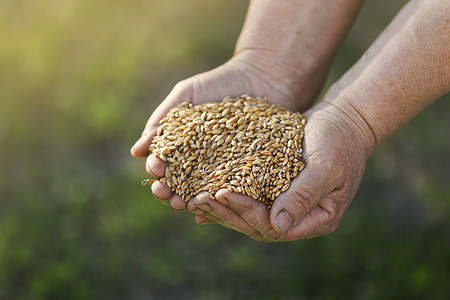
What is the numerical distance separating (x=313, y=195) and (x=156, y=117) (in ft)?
2.95

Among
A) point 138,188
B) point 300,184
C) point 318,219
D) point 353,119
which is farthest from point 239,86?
point 138,188

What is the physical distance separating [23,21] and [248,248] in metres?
3.08

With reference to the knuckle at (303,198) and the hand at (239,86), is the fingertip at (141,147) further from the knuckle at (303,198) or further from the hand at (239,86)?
the knuckle at (303,198)

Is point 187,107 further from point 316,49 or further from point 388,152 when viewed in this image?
point 388,152

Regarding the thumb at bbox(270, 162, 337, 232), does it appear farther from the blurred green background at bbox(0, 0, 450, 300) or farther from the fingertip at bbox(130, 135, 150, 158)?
the blurred green background at bbox(0, 0, 450, 300)

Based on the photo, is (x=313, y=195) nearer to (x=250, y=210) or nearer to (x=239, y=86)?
(x=250, y=210)

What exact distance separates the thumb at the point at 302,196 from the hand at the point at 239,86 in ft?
1.98

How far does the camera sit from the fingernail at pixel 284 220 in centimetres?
233

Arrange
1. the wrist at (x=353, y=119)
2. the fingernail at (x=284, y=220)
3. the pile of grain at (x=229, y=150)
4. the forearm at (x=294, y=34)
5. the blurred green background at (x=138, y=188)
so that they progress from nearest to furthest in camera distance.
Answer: the fingernail at (x=284, y=220) → the pile of grain at (x=229, y=150) → the wrist at (x=353, y=119) → the forearm at (x=294, y=34) → the blurred green background at (x=138, y=188)

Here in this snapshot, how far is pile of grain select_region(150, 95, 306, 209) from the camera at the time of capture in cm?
245

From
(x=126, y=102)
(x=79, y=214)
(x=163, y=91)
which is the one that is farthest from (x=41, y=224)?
(x=163, y=91)

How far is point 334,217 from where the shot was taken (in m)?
2.55

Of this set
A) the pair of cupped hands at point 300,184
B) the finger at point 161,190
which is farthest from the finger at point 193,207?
the finger at point 161,190

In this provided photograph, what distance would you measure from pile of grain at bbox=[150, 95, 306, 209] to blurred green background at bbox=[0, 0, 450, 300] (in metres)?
1.31
